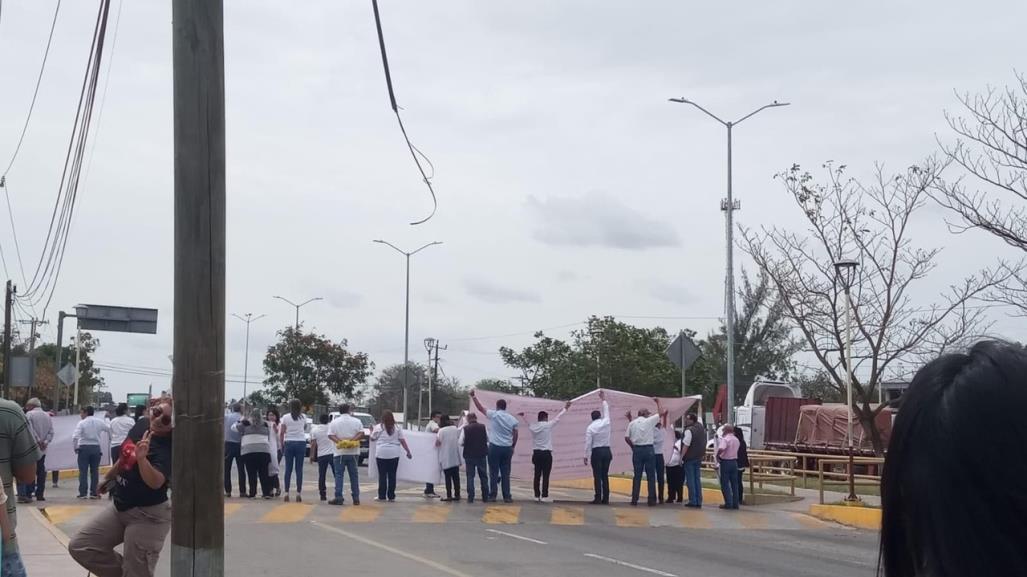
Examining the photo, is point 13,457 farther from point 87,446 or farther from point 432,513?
point 87,446

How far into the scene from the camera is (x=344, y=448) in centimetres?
2009

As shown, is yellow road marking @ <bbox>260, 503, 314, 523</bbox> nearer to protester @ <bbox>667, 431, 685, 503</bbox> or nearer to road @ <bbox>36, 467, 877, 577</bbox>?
road @ <bbox>36, 467, 877, 577</bbox>

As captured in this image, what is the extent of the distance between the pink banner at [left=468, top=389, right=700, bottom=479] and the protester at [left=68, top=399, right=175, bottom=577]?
596 inches

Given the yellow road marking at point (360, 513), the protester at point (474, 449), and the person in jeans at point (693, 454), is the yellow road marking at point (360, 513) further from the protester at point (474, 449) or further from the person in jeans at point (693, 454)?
the person in jeans at point (693, 454)

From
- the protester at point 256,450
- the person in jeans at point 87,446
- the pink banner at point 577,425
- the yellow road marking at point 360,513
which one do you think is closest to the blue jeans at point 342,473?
the yellow road marking at point 360,513

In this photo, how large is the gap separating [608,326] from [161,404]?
50.4m

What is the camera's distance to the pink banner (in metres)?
23.5

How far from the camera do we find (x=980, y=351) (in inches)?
63.6

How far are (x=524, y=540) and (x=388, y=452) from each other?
19.9 ft

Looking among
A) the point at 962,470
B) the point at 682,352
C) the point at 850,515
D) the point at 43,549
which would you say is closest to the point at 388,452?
the point at 682,352

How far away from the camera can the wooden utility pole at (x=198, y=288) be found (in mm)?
5496

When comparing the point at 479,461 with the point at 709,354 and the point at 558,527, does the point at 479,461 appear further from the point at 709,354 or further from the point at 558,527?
the point at 709,354

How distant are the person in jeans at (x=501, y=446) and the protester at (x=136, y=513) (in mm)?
13499

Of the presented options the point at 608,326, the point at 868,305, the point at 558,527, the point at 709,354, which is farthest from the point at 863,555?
the point at 709,354
